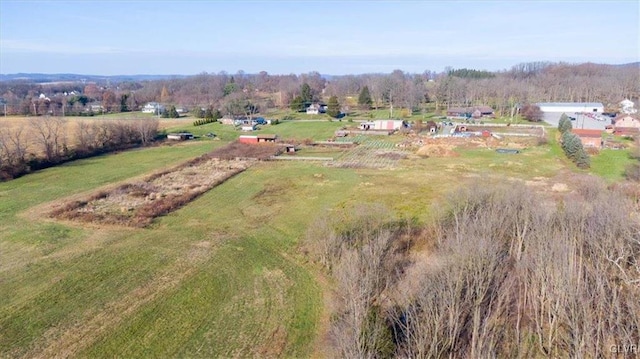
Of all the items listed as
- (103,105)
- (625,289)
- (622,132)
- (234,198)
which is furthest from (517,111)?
(103,105)

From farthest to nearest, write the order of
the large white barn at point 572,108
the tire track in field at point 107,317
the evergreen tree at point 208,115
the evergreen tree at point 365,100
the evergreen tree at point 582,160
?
the evergreen tree at point 365,100 → the large white barn at point 572,108 → the evergreen tree at point 208,115 → the evergreen tree at point 582,160 → the tire track in field at point 107,317

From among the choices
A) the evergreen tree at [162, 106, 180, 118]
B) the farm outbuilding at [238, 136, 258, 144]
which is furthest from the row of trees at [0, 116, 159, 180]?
the evergreen tree at [162, 106, 180, 118]

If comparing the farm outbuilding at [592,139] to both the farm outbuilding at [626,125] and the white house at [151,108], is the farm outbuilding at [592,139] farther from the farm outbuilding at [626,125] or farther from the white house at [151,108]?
the white house at [151,108]

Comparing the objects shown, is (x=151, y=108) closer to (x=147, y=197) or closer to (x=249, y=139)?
(x=249, y=139)

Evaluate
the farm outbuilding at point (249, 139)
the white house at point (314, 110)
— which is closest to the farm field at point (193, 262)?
the farm outbuilding at point (249, 139)

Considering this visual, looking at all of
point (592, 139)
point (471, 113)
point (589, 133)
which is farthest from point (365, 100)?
point (592, 139)

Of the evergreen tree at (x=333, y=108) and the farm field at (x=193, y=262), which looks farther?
the evergreen tree at (x=333, y=108)
